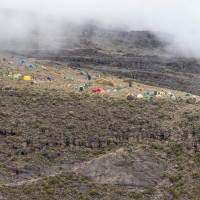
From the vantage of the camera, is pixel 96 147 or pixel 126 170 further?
pixel 96 147

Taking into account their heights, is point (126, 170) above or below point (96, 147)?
below

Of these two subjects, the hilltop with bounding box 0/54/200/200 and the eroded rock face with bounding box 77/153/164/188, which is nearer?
the hilltop with bounding box 0/54/200/200

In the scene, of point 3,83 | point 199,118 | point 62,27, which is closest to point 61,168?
point 199,118

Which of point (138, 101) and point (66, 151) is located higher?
point (138, 101)

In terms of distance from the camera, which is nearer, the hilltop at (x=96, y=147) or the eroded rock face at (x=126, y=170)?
the hilltop at (x=96, y=147)

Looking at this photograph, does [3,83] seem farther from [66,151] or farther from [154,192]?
[154,192]

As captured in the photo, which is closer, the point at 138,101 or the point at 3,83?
the point at 138,101

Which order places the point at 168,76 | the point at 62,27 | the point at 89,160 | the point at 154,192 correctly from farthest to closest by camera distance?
the point at 62,27
the point at 168,76
the point at 89,160
the point at 154,192

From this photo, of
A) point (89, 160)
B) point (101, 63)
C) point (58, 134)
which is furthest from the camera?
point (101, 63)
